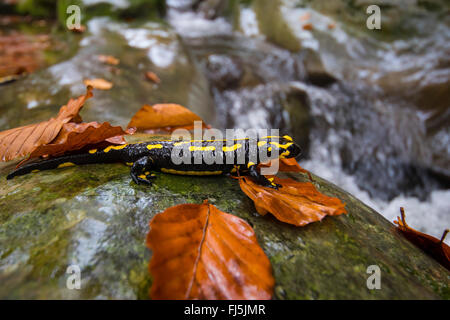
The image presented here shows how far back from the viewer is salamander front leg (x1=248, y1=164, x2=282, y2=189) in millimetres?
1408

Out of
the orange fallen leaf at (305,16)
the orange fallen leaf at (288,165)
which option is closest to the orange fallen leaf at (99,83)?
the orange fallen leaf at (288,165)

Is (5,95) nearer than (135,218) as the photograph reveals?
No

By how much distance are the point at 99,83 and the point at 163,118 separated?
1.19 m


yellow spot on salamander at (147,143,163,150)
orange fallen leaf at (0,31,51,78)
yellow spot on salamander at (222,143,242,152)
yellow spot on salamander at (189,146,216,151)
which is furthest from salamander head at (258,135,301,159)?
orange fallen leaf at (0,31,51,78)

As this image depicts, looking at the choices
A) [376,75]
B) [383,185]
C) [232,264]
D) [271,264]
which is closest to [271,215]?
[271,264]

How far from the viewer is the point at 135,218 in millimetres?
1062

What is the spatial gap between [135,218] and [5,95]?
2542mm

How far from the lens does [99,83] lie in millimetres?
2742

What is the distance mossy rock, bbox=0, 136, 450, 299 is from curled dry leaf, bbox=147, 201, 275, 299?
0.09 m

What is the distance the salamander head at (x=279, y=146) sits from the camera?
184 cm

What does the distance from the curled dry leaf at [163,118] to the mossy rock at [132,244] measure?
2.31 ft

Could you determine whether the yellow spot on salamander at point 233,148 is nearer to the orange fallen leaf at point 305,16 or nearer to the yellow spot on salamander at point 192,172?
the yellow spot on salamander at point 192,172
